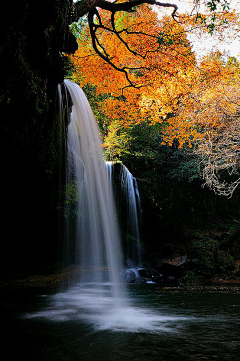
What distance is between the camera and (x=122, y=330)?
348 cm

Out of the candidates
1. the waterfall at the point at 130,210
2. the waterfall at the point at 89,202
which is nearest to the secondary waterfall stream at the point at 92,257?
the waterfall at the point at 89,202

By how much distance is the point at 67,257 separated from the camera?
10641 millimetres

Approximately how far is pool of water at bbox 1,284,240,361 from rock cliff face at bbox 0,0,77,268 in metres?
2.91

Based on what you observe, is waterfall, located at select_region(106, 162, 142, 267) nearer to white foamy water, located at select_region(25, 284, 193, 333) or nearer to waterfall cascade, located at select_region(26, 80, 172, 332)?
waterfall cascade, located at select_region(26, 80, 172, 332)

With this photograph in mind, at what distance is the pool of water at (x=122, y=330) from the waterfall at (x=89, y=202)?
2835 millimetres

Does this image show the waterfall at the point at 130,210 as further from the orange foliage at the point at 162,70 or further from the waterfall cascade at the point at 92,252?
the orange foliage at the point at 162,70

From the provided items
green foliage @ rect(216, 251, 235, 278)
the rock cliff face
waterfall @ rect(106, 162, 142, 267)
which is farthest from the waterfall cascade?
green foliage @ rect(216, 251, 235, 278)

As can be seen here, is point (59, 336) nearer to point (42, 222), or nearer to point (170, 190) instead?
point (42, 222)

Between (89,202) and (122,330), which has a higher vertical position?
(89,202)

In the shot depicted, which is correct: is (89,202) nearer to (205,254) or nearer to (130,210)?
(130,210)

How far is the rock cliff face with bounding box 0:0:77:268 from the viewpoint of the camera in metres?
4.25

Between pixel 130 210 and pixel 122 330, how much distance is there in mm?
10171

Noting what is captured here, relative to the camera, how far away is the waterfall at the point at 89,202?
835 centimetres

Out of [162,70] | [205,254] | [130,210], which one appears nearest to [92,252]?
[130,210]
